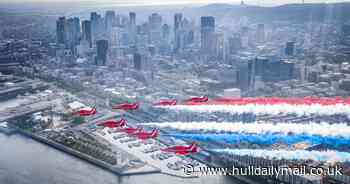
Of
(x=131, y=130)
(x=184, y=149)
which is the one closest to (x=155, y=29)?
(x=131, y=130)

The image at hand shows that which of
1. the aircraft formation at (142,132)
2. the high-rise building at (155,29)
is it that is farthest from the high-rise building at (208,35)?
the aircraft formation at (142,132)

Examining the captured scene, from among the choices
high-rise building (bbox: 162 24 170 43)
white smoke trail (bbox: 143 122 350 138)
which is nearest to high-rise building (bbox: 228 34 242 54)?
high-rise building (bbox: 162 24 170 43)

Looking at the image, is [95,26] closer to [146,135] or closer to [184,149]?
[146,135]

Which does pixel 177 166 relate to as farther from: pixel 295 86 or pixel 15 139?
pixel 295 86

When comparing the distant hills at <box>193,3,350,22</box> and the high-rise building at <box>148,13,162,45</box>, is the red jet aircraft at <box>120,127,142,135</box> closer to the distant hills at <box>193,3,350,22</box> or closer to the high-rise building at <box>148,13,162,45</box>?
the high-rise building at <box>148,13,162,45</box>

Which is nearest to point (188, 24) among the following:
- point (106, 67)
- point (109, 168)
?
point (106, 67)

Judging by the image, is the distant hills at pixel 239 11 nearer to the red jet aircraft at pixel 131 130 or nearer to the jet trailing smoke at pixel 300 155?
the red jet aircraft at pixel 131 130

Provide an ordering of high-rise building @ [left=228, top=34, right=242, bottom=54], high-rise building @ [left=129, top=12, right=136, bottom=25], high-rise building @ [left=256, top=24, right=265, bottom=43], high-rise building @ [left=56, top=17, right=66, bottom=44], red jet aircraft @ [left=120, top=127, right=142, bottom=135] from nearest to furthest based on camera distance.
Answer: red jet aircraft @ [left=120, top=127, right=142, bottom=135] < high-rise building @ [left=56, top=17, right=66, bottom=44] < high-rise building @ [left=228, top=34, right=242, bottom=54] < high-rise building @ [left=129, top=12, right=136, bottom=25] < high-rise building @ [left=256, top=24, right=265, bottom=43]
